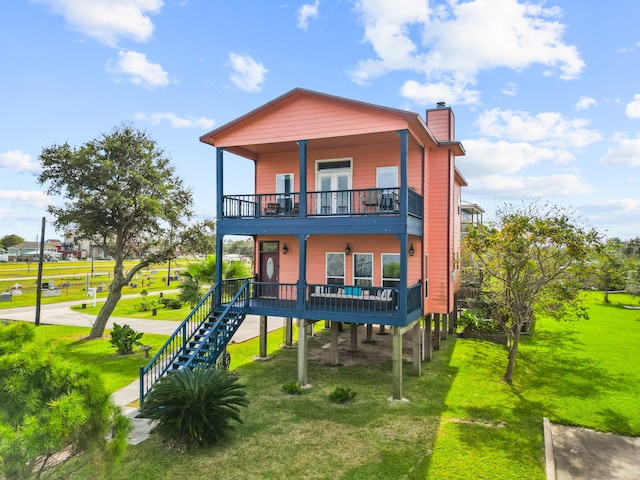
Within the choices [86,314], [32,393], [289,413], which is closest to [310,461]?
[289,413]

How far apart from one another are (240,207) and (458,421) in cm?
1080

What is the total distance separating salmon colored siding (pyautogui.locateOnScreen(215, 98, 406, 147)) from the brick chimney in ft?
18.3

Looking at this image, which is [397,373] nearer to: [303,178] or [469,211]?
[303,178]

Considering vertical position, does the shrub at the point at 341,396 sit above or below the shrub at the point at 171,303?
below

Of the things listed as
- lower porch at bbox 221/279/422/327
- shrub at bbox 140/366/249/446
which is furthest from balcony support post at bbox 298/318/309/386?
shrub at bbox 140/366/249/446

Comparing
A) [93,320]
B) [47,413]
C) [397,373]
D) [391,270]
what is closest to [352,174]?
[391,270]

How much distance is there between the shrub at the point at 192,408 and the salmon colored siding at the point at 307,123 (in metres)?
8.95

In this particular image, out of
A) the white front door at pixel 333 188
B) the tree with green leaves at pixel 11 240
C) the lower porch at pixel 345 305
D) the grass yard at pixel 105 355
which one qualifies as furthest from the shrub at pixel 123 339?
the tree with green leaves at pixel 11 240

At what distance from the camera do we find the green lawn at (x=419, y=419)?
361 inches

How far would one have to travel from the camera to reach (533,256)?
14.9 metres

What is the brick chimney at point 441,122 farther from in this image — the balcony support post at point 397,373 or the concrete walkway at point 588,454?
the concrete walkway at point 588,454

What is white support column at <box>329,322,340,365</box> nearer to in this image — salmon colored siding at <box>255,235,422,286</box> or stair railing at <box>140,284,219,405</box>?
salmon colored siding at <box>255,235,422,286</box>

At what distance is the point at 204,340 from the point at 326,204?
23.3 feet

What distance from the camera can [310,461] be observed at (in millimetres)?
9445
